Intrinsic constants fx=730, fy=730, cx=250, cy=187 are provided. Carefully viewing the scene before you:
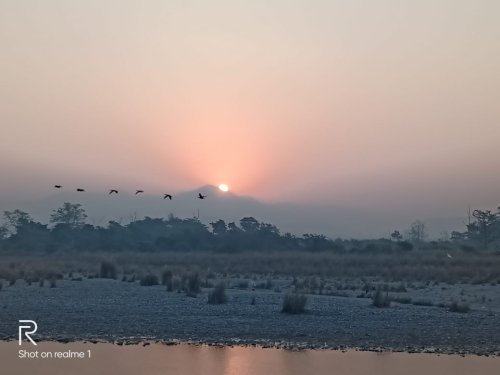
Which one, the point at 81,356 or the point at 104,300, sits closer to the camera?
the point at 81,356

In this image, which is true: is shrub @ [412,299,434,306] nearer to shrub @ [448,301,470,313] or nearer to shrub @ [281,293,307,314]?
shrub @ [448,301,470,313]

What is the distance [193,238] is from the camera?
105 meters

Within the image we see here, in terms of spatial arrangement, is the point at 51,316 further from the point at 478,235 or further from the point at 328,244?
the point at 478,235

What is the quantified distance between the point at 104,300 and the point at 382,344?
45.9ft

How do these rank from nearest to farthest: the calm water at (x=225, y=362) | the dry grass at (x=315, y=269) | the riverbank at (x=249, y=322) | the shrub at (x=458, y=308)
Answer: the calm water at (x=225, y=362), the riverbank at (x=249, y=322), the shrub at (x=458, y=308), the dry grass at (x=315, y=269)

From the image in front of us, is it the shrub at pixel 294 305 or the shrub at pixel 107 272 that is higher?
the shrub at pixel 107 272

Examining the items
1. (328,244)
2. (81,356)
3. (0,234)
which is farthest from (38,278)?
(0,234)

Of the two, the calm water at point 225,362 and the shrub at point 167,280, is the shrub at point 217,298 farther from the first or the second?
the calm water at point 225,362

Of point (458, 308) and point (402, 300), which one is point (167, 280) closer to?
point (402, 300)

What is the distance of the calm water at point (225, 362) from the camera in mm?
16703

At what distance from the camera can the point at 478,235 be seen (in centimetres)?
12619

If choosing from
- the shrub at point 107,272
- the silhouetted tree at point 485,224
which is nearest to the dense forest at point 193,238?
the silhouetted tree at point 485,224
